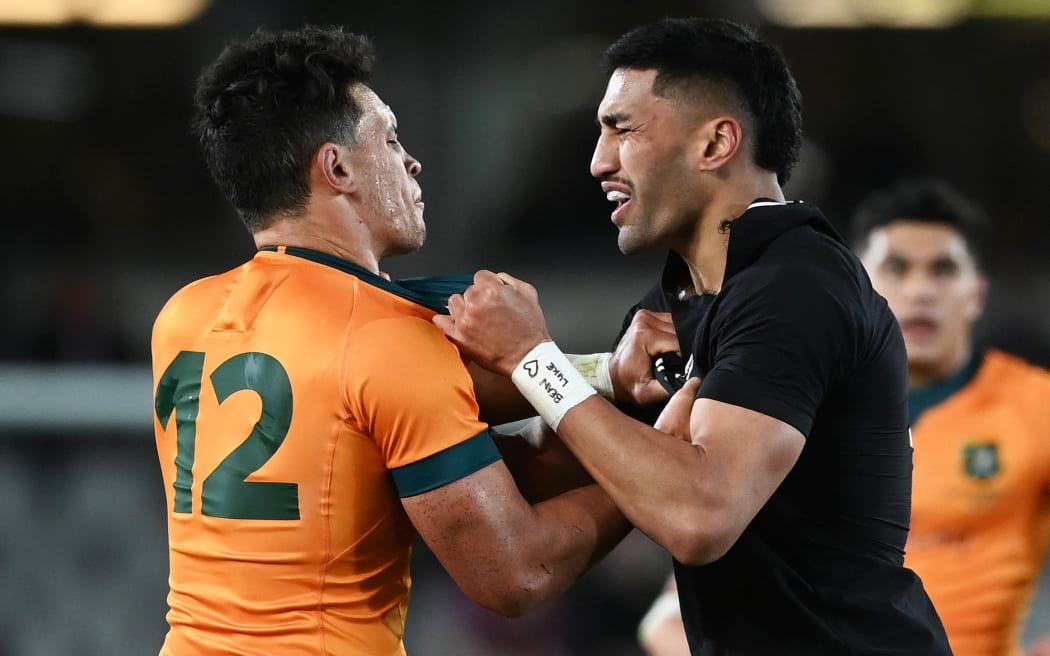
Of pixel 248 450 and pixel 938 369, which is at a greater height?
pixel 248 450

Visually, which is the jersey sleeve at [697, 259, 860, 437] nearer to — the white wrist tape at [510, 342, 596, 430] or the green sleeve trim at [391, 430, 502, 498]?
the white wrist tape at [510, 342, 596, 430]

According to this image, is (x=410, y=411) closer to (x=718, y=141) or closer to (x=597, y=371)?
(x=597, y=371)

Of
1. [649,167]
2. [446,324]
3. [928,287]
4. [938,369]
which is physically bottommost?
[938,369]

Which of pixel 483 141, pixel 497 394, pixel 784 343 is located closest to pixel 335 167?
pixel 497 394

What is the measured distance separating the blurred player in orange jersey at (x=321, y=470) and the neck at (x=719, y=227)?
507 mm

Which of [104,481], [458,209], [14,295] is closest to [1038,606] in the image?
[458,209]

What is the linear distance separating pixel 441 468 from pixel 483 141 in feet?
13.9

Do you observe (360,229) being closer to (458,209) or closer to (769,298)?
(769,298)

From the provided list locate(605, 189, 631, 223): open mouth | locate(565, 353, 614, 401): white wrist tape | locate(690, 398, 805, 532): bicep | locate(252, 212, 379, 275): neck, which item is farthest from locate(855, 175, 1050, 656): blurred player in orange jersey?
locate(252, 212, 379, 275): neck

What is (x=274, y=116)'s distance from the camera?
2.44 metres

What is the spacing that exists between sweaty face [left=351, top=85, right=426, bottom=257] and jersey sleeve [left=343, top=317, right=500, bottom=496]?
0.38 metres

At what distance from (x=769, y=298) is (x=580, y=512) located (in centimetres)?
51

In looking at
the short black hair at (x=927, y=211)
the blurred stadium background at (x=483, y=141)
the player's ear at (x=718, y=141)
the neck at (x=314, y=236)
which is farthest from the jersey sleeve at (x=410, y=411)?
the blurred stadium background at (x=483, y=141)

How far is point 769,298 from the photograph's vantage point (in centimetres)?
222
